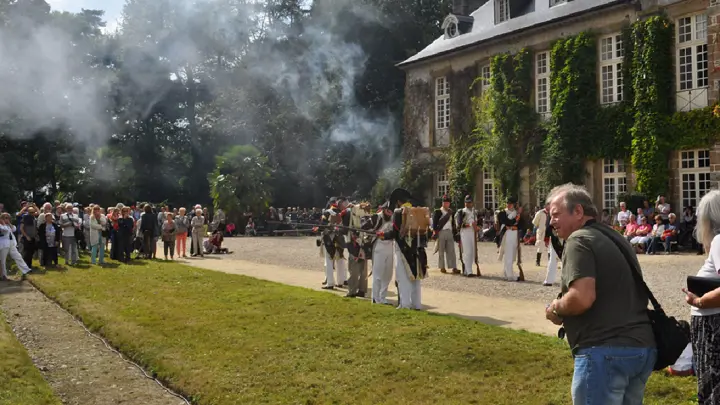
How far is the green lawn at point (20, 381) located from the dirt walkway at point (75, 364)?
0.23 m

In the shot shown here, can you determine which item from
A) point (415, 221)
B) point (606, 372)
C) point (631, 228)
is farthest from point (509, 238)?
point (606, 372)

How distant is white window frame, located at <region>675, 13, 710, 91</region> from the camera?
23.8 meters

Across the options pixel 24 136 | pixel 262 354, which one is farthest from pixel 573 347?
pixel 24 136

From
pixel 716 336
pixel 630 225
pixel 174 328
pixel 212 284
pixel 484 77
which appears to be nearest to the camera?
pixel 716 336

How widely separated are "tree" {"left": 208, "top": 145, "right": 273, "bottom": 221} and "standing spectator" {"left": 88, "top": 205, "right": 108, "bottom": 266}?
15.0 meters

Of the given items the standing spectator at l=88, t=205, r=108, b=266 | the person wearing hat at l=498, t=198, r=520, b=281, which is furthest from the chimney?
the person wearing hat at l=498, t=198, r=520, b=281

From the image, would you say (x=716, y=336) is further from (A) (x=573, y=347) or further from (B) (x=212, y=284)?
(B) (x=212, y=284)

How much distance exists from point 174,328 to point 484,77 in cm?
2484

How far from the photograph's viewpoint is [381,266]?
12.1 metres

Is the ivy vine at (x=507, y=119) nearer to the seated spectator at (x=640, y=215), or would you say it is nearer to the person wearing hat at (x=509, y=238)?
the seated spectator at (x=640, y=215)

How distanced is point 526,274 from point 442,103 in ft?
65.7

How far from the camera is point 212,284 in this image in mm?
14742

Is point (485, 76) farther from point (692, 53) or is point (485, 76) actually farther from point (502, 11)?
point (692, 53)

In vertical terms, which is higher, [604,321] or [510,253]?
[604,321]
